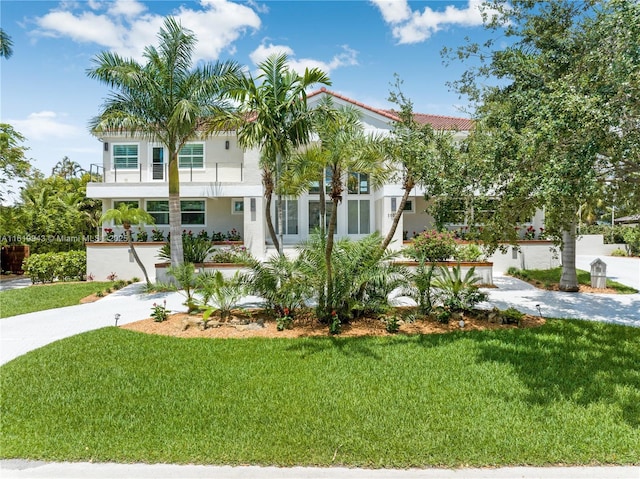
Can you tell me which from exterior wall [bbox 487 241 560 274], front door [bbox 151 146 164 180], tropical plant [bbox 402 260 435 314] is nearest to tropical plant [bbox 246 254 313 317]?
tropical plant [bbox 402 260 435 314]

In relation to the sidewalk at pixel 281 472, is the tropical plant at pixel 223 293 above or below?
above

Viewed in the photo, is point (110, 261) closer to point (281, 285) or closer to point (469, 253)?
point (281, 285)

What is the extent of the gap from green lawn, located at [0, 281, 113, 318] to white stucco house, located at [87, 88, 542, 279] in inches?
84.3

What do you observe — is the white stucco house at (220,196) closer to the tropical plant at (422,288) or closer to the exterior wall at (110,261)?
the exterior wall at (110,261)

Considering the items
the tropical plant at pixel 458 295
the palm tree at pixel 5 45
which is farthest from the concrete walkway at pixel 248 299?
the palm tree at pixel 5 45

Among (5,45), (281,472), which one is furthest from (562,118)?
(5,45)

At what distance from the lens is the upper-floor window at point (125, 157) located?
20641mm

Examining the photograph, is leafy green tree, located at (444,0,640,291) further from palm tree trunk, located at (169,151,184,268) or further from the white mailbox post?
palm tree trunk, located at (169,151,184,268)

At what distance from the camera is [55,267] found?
17.4 meters

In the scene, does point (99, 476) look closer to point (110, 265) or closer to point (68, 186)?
point (110, 265)

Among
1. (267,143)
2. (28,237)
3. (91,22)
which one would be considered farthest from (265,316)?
(28,237)

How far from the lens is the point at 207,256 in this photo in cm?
1694

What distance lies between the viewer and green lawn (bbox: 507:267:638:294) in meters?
13.9

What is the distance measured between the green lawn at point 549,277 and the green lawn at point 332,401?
781 cm
